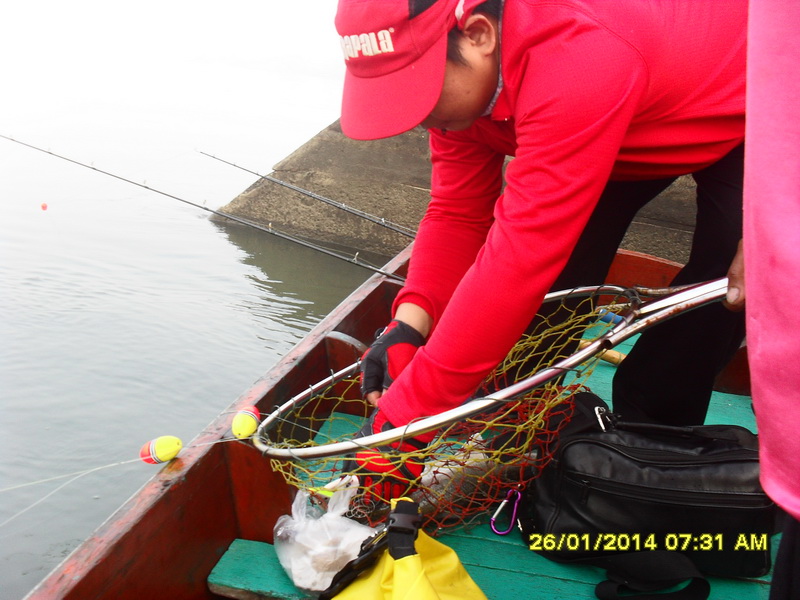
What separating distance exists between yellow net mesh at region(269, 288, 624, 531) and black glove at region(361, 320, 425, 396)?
18cm

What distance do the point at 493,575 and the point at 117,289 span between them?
11.2 ft

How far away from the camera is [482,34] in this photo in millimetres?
1323

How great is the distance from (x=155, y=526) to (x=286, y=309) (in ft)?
10.1

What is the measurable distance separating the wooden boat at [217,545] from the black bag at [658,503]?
11cm

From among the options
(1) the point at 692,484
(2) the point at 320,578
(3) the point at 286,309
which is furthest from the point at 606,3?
(3) the point at 286,309

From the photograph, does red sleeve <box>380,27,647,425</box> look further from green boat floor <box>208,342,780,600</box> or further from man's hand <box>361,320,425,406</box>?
green boat floor <box>208,342,780,600</box>

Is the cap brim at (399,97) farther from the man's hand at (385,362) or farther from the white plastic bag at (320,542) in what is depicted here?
the white plastic bag at (320,542)

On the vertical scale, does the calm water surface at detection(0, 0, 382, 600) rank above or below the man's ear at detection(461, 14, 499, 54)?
below

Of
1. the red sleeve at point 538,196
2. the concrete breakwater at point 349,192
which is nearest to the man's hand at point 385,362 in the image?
the red sleeve at point 538,196

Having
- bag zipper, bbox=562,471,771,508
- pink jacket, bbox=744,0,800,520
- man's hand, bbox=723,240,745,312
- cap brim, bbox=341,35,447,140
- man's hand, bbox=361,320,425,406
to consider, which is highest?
cap brim, bbox=341,35,447,140

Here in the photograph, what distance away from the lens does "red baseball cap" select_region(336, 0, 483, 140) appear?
1.25m

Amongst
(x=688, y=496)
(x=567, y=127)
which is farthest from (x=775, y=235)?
(x=688, y=496)

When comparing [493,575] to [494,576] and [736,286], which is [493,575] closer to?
[494,576]

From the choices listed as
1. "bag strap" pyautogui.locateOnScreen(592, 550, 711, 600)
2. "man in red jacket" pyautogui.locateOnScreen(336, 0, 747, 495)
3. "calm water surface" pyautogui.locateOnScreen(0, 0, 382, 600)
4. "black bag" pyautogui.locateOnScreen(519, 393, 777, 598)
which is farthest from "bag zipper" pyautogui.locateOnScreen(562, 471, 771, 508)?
"calm water surface" pyautogui.locateOnScreen(0, 0, 382, 600)
